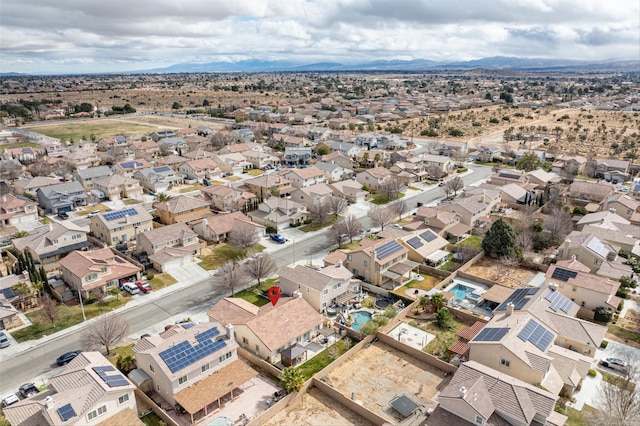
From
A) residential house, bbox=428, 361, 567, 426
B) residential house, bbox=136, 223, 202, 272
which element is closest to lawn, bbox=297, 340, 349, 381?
residential house, bbox=428, 361, 567, 426

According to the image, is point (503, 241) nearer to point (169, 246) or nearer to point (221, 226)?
point (221, 226)

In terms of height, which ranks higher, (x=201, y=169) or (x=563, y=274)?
(x=201, y=169)

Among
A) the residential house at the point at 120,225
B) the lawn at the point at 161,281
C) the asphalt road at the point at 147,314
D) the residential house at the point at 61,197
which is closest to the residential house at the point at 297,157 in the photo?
the asphalt road at the point at 147,314

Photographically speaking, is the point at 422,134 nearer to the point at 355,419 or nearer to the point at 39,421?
the point at 355,419

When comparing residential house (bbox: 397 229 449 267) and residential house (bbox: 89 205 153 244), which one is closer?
residential house (bbox: 397 229 449 267)

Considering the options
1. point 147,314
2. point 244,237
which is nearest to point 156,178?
point 244,237

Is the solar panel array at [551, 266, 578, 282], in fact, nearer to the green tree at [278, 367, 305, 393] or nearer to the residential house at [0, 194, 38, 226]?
the green tree at [278, 367, 305, 393]

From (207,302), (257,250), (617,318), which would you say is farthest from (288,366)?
(617,318)
